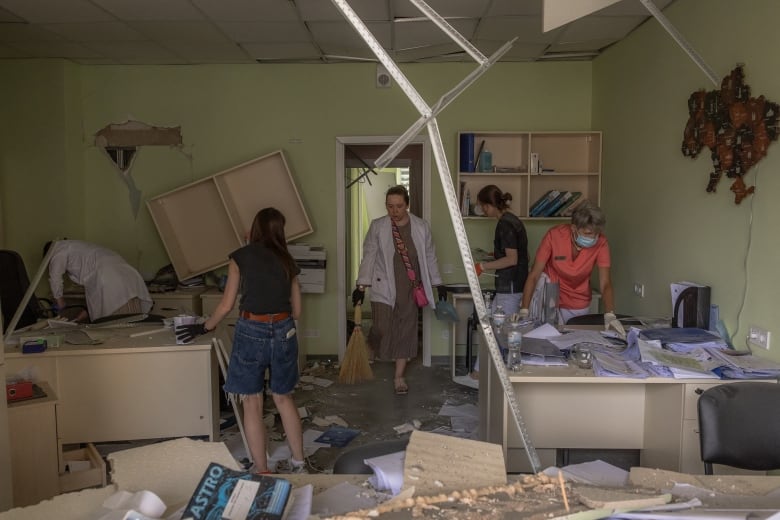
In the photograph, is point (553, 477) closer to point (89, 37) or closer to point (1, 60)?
point (89, 37)

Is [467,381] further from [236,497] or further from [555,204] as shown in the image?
[236,497]

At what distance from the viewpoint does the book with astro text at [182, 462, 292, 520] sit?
1110mm

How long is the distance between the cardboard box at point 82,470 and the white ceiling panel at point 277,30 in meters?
2.70

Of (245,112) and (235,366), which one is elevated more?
(245,112)

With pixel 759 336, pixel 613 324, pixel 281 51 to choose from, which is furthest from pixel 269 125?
pixel 759 336

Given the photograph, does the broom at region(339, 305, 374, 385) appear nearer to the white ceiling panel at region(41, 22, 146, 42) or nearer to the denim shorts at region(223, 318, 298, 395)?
the denim shorts at region(223, 318, 298, 395)

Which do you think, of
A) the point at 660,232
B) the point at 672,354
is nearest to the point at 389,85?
the point at 660,232

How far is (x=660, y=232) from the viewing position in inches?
154

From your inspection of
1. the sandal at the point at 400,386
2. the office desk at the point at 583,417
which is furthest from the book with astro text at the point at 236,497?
the sandal at the point at 400,386

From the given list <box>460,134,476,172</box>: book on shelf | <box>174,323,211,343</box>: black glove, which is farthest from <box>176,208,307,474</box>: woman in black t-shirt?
<box>460,134,476,172</box>: book on shelf

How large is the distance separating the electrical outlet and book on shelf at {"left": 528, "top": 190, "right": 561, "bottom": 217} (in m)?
2.57

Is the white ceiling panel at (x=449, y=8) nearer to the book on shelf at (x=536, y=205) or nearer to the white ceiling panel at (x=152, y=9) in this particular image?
the white ceiling panel at (x=152, y=9)

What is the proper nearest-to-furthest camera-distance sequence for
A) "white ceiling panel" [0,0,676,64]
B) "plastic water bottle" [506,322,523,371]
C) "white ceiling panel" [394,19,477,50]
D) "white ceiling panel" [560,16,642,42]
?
"plastic water bottle" [506,322,523,371]
"white ceiling panel" [0,0,676,64]
"white ceiling panel" [560,16,642,42]
"white ceiling panel" [394,19,477,50]

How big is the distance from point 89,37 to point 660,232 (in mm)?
4347
